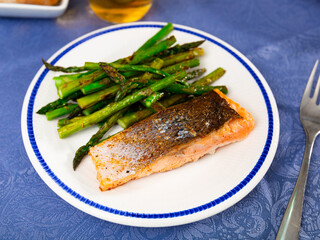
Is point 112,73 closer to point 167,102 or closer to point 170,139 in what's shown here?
point 167,102

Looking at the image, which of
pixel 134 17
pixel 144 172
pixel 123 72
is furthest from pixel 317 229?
pixel 134 17

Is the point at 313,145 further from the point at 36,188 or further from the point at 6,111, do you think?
the point at 6,111

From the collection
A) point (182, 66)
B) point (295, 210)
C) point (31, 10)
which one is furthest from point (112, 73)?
point (295, 210)

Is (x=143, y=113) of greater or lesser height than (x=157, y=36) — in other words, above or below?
below

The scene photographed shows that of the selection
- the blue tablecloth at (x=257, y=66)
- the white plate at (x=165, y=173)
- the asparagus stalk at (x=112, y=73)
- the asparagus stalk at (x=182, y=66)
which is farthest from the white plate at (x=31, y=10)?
the asparagus stalk at (x=182, y=66)

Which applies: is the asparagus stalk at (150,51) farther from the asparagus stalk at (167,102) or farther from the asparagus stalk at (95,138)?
the asparagus stalk at (95,138)

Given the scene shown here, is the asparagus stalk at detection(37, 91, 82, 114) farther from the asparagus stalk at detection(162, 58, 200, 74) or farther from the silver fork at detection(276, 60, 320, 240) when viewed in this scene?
the silver fork at detection(276, 60, 320, 240)
